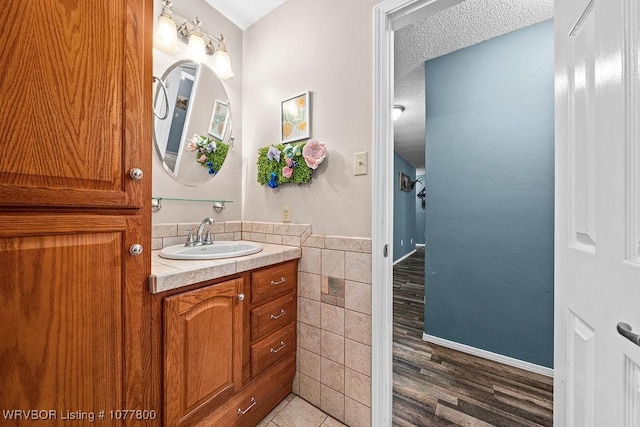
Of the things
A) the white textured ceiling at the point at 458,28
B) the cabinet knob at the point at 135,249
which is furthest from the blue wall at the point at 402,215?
the cabinet knob at the point at 135,249

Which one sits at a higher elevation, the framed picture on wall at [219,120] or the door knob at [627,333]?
the framed picture on wall at [219,120]

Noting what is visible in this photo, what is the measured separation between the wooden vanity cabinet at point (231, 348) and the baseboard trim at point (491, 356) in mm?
1322

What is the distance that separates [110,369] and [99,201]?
537 mm

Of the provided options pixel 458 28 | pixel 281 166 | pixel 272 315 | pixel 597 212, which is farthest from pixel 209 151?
pixel 458 28

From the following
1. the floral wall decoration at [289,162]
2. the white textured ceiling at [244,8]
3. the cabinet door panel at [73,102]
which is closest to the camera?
the cabinet door panel at [73,102]

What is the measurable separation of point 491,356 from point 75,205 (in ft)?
8.47

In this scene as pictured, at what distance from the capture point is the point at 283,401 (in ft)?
4.83

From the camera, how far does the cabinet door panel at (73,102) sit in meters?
0.64

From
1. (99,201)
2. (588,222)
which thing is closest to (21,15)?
(99,201)

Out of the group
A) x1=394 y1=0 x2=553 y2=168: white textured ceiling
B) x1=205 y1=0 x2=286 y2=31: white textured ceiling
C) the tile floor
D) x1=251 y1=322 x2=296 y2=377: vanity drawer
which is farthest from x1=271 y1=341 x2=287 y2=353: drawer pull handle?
x1=394 y1=0 x2=553 y2=168: white textured ceiling

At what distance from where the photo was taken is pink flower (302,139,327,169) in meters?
1.42

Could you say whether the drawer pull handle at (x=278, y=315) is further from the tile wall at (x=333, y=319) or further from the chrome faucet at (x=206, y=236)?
the chrome faucet at (x=206, y=236)

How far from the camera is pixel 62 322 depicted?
0.71 metres

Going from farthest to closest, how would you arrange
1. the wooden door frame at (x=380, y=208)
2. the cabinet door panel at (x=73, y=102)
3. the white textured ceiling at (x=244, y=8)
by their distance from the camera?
1. the white textured ceiling at (x=244, y=8)
2. the wooden door frame at (x=380, y=208)
3. the cabinet door panel at (x=73, y=102)
